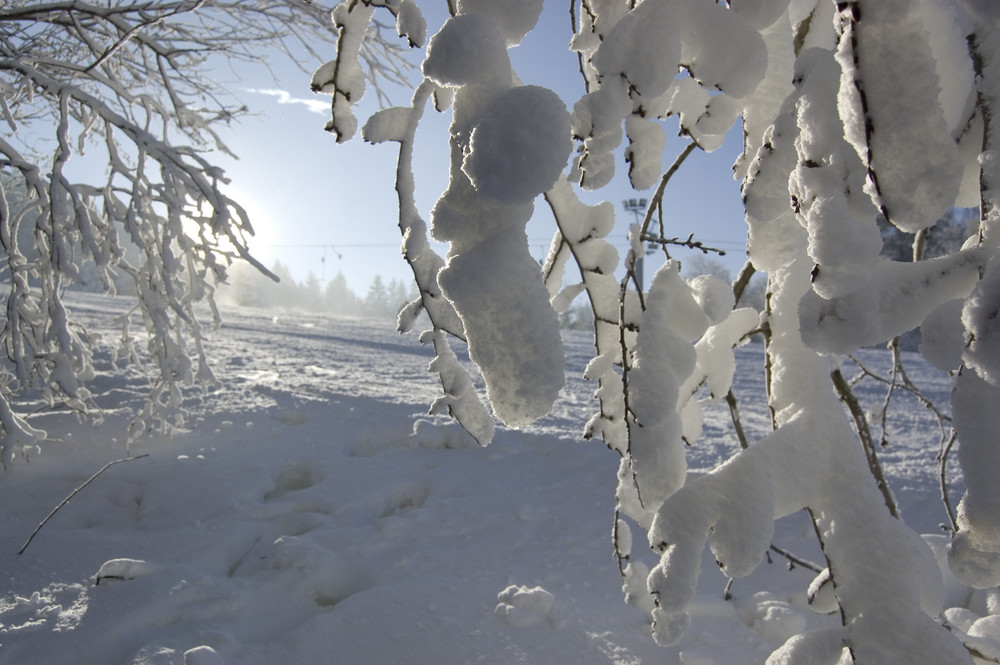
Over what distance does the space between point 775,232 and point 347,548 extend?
2.14 metres

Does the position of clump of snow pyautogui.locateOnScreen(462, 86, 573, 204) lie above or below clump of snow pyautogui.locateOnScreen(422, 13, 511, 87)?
below

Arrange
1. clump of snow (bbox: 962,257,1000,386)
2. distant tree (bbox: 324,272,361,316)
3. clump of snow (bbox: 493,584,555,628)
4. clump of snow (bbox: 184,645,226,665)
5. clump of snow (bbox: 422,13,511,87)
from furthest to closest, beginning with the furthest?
distant tree (bbox: 324,272,361,316)
clump of snow (bbox: 493,584,555,628)
clump of snow (bbox: 184,645,226,665)
clump of snow (bbox: 422,13,511,87)
clump of snow (bbox: 962,257,1000,386)

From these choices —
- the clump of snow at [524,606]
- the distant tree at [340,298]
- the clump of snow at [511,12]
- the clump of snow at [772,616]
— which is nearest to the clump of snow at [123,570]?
the clump of snow at [524,606]

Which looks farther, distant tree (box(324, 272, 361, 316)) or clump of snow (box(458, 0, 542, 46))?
distant tree (box(324, 272, 361, 316))

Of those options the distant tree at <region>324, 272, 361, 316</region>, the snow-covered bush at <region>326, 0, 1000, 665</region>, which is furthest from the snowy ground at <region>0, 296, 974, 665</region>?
the distant tree at <region>324, 272, 361, 316</region>

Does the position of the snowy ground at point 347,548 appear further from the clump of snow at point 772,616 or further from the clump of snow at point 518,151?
the clump of snow at point 518,151

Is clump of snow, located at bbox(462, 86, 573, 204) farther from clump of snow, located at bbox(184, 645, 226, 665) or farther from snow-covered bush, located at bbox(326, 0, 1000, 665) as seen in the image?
clump of snow, located at bbox(184, 645, 226, 665)

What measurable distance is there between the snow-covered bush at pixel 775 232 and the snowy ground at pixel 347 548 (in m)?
1.23

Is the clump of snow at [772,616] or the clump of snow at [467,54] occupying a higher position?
the clump of snow at [467,54]

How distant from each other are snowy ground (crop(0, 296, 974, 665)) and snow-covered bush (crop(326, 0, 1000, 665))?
1.23 meters

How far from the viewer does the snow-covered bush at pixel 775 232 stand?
1.51ft

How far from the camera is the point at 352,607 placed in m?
1.92

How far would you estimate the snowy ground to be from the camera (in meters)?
1.77

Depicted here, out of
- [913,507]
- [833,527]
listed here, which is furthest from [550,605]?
[913,507]
